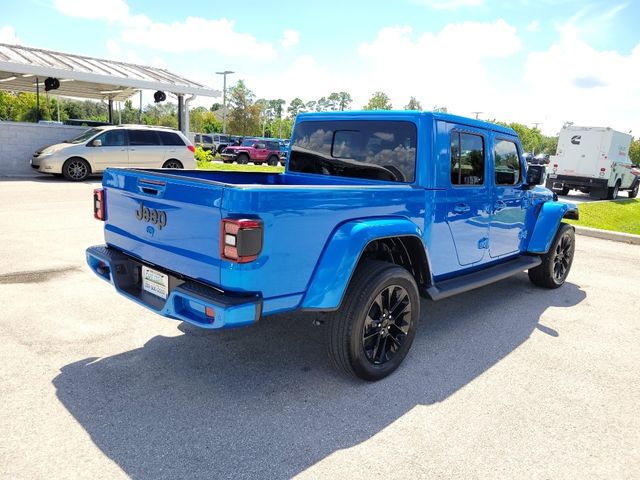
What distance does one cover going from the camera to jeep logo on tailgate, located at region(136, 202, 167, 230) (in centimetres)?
314

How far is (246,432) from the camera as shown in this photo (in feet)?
9.18

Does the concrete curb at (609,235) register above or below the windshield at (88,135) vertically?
below

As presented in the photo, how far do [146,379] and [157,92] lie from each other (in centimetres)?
1959

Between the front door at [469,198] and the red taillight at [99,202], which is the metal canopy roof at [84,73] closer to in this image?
the red taillight at [99,202]

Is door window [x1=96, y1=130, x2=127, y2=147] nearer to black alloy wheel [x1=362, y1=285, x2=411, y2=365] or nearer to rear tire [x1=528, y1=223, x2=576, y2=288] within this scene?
rear tire [x1=528, y1=223, x2=576, y2=288]

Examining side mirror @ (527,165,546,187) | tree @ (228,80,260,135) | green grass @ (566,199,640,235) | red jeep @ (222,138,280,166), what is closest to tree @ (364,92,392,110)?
tree @ (228,80,260,135)

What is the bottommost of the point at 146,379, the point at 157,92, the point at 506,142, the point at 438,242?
the point at 146,379

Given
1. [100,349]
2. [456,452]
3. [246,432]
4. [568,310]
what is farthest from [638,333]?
[100,349]

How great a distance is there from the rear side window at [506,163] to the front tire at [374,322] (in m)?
1.97

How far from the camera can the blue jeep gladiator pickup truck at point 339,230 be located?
2.73 metres

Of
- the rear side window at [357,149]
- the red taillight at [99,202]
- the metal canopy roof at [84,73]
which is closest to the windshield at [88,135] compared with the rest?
the metal canopy roof at [84,73]

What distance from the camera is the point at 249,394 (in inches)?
127

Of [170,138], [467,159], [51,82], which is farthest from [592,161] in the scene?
[51,82]

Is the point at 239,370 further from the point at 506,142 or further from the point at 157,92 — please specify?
the point at 157,92
